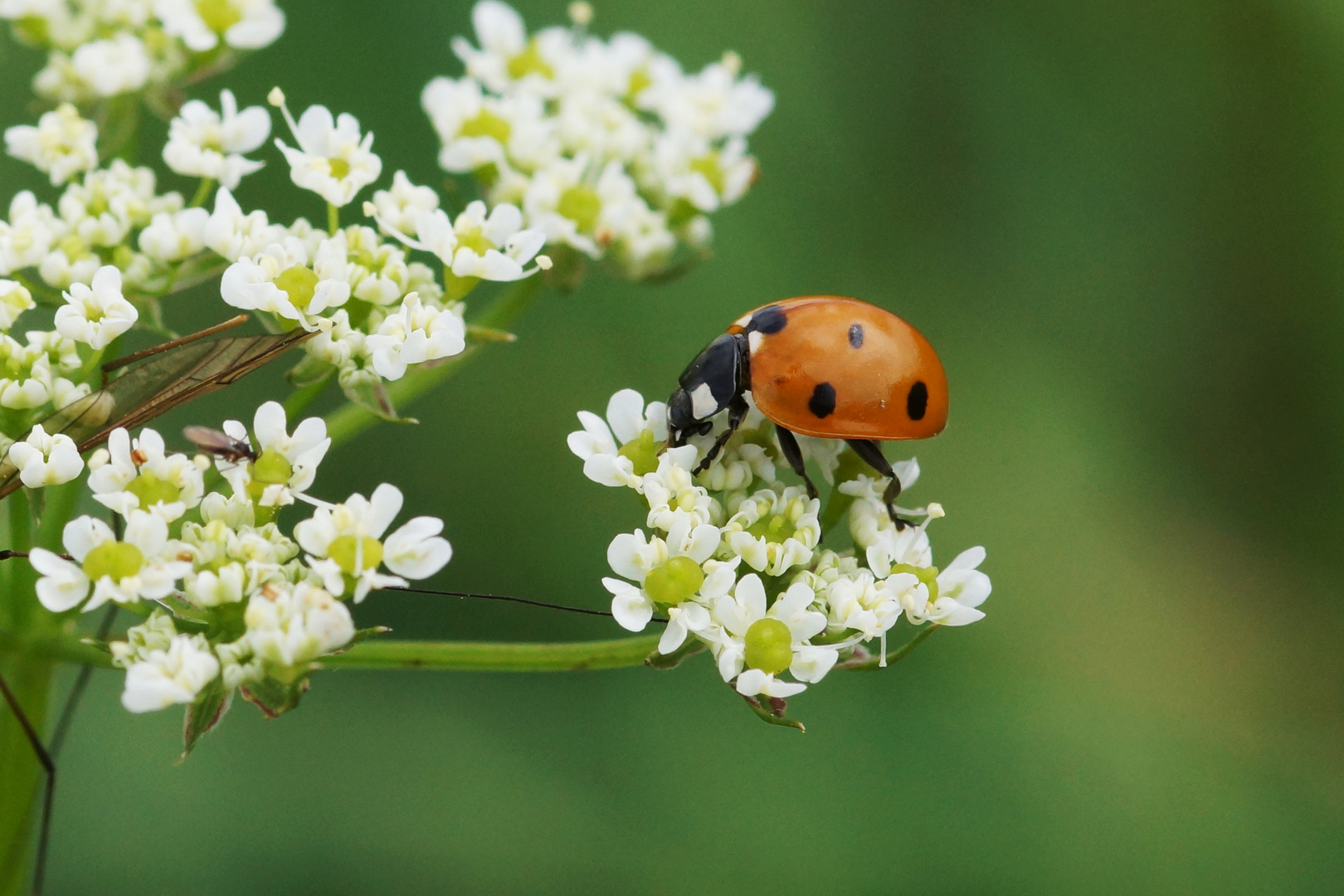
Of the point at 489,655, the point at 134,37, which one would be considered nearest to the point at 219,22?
the point at 134,37

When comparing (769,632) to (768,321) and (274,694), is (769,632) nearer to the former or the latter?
(768,321)

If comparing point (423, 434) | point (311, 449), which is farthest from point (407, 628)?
point (311, 449)

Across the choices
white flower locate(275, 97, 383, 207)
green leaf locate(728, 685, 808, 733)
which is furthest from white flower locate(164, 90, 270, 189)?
green leaf locate(728, 685, 808, 733)

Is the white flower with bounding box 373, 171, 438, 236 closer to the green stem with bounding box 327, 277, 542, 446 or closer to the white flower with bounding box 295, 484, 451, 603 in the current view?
the green stem with bounding box 327, 277, 542, 446

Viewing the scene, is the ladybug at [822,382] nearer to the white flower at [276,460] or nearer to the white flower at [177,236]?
the white flower at [276,460]

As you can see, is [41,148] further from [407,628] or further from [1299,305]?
[1299,305]
